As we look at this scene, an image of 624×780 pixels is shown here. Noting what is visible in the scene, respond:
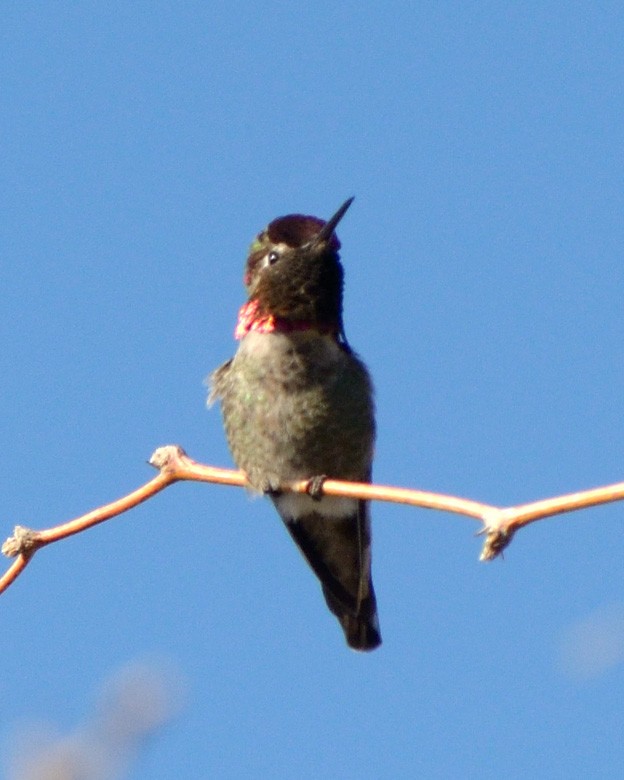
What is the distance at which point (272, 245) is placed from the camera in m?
5.44

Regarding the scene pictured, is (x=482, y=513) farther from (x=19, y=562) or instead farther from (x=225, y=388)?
(x=225, y=388)

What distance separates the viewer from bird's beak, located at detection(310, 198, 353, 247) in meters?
4.89

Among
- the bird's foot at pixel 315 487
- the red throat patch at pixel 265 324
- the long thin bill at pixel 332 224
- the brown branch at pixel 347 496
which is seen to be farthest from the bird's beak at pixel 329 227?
the brown branch at pixel 347 496

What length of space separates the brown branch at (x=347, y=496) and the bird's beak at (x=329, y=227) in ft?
6.16

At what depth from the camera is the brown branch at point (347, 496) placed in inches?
81.1

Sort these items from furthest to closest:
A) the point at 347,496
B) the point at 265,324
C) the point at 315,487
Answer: the point at 265,324, the point at 315,487, the point at 347,496

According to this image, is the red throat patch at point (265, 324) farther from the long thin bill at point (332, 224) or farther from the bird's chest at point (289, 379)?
the long thin bill at point (332, 224)

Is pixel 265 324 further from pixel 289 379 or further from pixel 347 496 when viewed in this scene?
pixel 347 496

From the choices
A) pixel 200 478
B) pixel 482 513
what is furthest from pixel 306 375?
pixel 482 513

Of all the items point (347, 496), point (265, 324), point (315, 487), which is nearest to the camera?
point (347, 496)

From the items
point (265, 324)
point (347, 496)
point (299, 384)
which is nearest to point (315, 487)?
point (299, 384)

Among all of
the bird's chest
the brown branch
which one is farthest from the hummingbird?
the brown branch

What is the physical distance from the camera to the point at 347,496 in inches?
108

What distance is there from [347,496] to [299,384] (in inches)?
92.3
